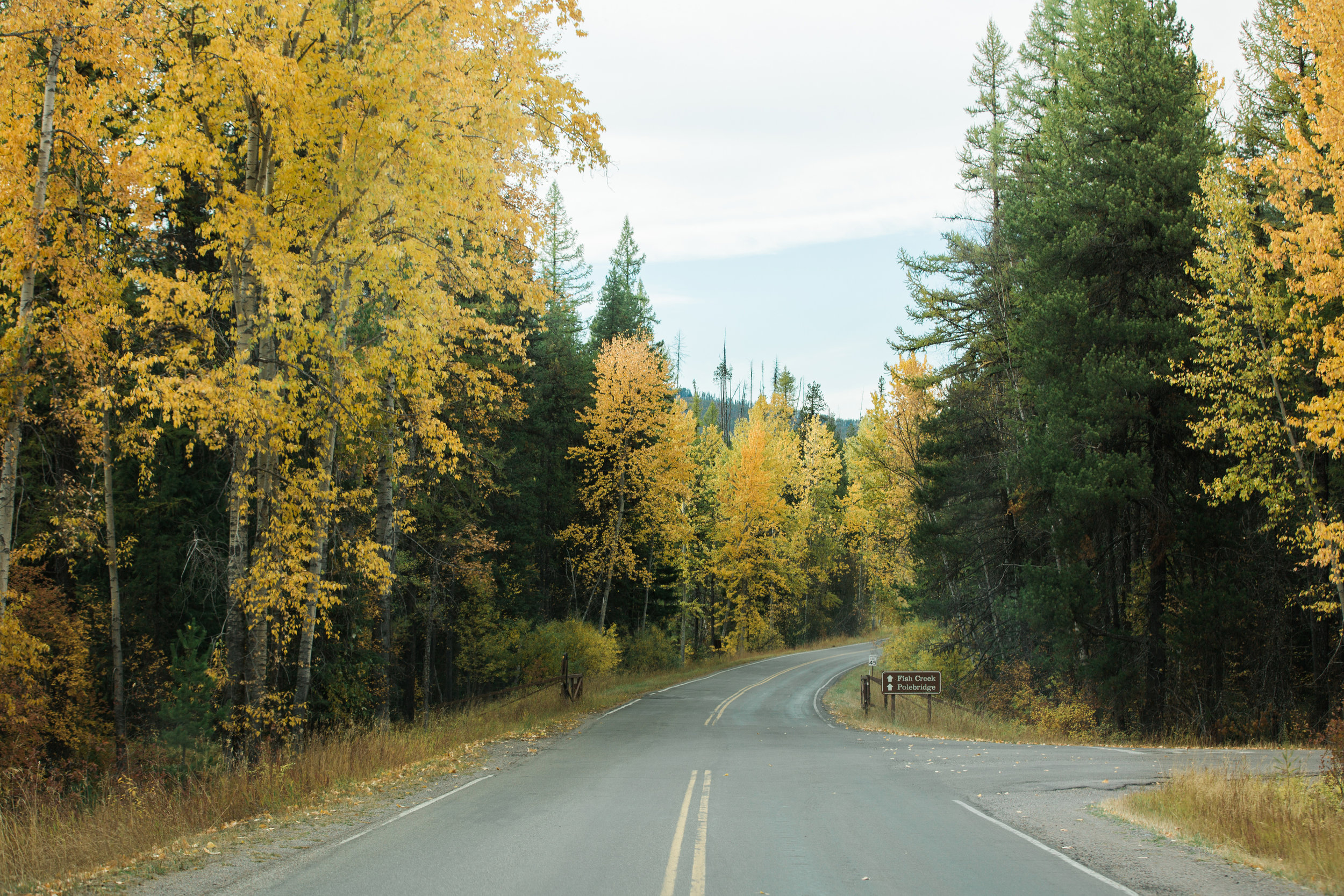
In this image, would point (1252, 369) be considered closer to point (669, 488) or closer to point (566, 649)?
point (669, 488)

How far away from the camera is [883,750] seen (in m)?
16.6

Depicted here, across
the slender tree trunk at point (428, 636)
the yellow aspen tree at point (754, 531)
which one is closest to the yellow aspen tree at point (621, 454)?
the slender tree trunk at point (428, 636)

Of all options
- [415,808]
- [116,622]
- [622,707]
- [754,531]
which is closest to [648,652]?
[754,531]

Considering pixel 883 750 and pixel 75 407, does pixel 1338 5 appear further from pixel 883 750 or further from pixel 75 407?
pixel 75 407

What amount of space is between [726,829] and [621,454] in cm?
2593

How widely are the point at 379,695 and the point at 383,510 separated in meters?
4.01

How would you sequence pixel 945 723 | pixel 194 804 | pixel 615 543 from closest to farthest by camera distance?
pixel 194 804
pixel 945 723
pixel 615 543

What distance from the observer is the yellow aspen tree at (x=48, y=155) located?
33.3 feet

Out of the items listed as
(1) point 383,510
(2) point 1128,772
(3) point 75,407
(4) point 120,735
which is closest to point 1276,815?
(2) point 1128,772

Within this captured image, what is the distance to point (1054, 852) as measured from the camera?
311 inches

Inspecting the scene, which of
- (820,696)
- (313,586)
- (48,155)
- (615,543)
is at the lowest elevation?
(820,696)

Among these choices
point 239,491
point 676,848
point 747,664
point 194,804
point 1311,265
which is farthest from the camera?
point 747,664

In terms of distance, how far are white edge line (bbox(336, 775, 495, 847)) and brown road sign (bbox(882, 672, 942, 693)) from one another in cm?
1373

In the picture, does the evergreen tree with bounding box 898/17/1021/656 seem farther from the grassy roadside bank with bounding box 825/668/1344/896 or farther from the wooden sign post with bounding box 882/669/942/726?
the grassy roadside bank with bounding box 825/668/1344/896
